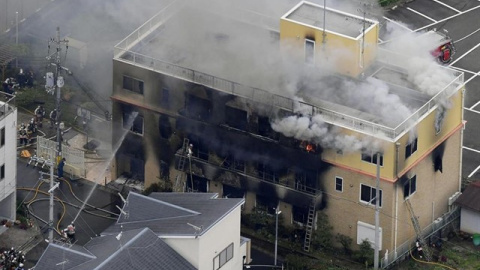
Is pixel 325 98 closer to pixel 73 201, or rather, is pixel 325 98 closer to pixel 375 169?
pixel 375 169

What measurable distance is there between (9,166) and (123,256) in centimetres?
1428

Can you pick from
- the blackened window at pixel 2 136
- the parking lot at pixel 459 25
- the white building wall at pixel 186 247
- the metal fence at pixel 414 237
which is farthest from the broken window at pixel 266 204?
the parking lot at pixel 459 25

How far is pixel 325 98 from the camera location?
315 feet

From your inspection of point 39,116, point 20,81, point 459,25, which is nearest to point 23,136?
point 39,116

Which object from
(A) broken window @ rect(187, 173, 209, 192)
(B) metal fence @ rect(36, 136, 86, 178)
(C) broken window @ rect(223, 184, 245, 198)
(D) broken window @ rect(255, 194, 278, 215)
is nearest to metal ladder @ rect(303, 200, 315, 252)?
(D) broken window @ rect(255, 194, 278, 215)

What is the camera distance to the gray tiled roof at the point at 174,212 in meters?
87.8

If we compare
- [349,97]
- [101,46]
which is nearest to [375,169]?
[349,97]

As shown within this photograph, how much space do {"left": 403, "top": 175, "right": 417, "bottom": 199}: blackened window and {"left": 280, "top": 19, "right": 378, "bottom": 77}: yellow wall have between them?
6720mm

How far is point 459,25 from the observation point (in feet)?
393

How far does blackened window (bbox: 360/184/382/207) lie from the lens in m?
94.1

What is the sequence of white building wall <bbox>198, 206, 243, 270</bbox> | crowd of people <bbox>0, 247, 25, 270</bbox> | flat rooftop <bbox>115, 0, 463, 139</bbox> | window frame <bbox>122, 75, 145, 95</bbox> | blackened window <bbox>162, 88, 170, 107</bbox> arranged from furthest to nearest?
window frame <bbox>122, 75, 145, 95</bbox>, blackened window <bbox>162, 88, 170, 107</bbox>, flat rooftop <bbox>115, 0, 463, 139</bbox>, crowd of people <bbox>0, 247, 25, 270</bbox>, white building wall <bbox>198, 206, 243, 270</bbox>

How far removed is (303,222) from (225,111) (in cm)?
746

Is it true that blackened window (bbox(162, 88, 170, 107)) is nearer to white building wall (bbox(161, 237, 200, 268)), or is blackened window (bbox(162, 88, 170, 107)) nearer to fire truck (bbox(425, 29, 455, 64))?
white building wall (bbox(161, 237, 200, 268))

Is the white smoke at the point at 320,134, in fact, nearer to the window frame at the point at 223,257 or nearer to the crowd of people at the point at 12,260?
the window frame at the point at 223,257
